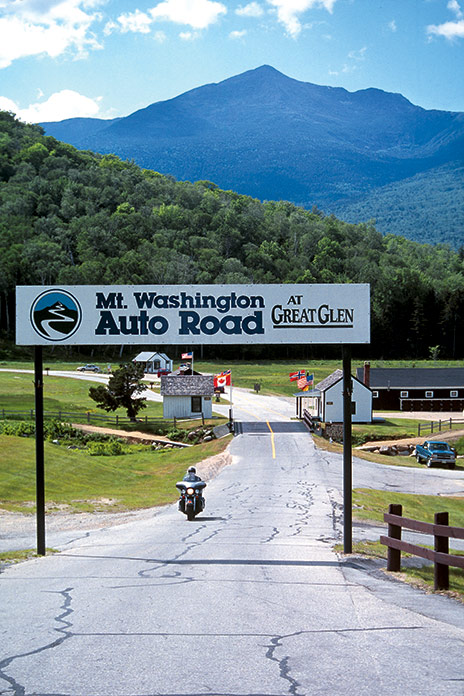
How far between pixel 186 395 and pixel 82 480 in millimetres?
30152

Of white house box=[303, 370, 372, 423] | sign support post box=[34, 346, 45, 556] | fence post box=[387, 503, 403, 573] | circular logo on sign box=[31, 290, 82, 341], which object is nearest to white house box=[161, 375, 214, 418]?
white house box=[303, 370, 372, 423]

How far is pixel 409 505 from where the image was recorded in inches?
1080

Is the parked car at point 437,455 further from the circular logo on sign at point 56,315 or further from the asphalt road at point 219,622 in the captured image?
the circular logo on sign at point 56,315

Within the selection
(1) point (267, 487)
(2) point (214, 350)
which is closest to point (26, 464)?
(1) point (267, 487)

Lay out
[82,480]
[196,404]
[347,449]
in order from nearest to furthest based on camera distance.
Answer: [347,449], [82,480], [196,404]

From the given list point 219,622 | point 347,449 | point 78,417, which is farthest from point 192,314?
point 78,417

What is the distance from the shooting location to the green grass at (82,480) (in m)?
23.7

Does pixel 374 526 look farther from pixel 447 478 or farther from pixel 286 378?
pixel 286 378

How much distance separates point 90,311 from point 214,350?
394 ft

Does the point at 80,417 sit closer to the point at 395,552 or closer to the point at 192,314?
the point at 192,314

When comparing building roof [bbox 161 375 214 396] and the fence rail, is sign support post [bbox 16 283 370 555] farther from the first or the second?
building roof [bbox 161 375 214 396]

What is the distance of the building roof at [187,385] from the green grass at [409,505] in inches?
1190

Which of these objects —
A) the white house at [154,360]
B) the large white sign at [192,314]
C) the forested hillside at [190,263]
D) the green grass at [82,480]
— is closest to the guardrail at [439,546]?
the large white sign at [192,314]

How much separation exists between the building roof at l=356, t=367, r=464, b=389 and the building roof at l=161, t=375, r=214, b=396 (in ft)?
74.5
